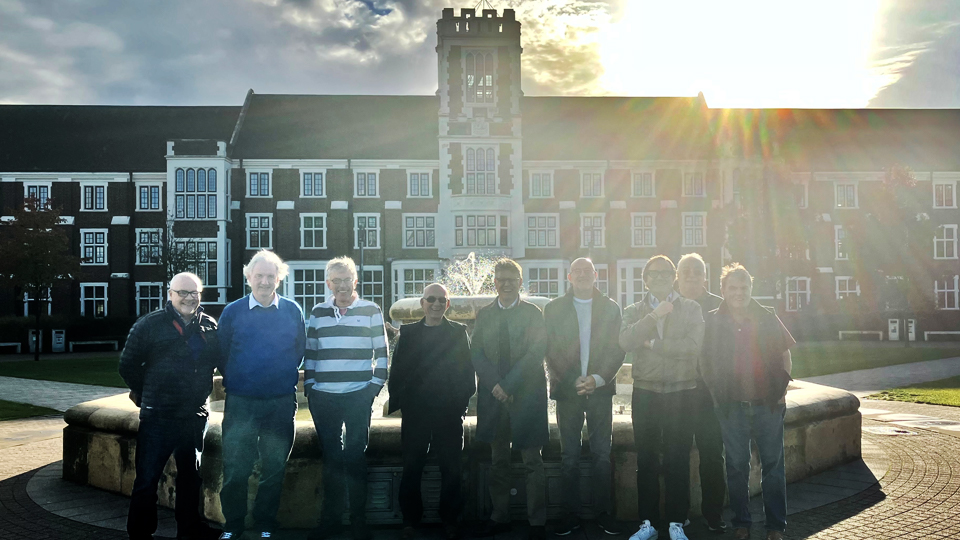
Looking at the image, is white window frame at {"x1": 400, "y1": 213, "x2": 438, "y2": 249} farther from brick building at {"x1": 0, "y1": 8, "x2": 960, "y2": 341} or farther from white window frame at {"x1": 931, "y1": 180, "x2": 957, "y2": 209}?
white window frame at {"x1": 931, "y1": 180, "x2": 957, "y2": 209}

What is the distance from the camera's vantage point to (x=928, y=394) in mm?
13281

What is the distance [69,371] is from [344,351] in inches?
731

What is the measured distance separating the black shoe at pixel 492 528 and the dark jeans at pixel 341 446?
0.90 meters

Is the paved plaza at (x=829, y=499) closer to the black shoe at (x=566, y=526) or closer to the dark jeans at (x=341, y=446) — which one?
the black shoe at (x=566, y=526)

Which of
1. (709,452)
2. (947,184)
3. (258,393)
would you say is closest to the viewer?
(258,393)

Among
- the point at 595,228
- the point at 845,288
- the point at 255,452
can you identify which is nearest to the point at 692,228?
the point at 595,228

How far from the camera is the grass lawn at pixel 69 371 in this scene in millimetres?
17500

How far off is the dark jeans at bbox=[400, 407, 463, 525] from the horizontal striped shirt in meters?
0.45

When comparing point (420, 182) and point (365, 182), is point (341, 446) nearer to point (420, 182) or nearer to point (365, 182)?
point (420, 182)

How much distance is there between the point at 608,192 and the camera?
34719 mm

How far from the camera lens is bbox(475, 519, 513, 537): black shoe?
5.38 metres

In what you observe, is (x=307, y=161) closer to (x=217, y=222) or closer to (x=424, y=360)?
(x=217, y=222)

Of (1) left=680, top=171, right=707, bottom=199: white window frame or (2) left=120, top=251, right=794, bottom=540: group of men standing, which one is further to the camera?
(1) left=680, top=171, right=707, bottom=199: white window frame

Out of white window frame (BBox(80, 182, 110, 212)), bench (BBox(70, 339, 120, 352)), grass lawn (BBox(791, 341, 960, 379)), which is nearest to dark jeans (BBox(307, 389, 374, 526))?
grass lawn (BBox(791, 341, 960, 379))
